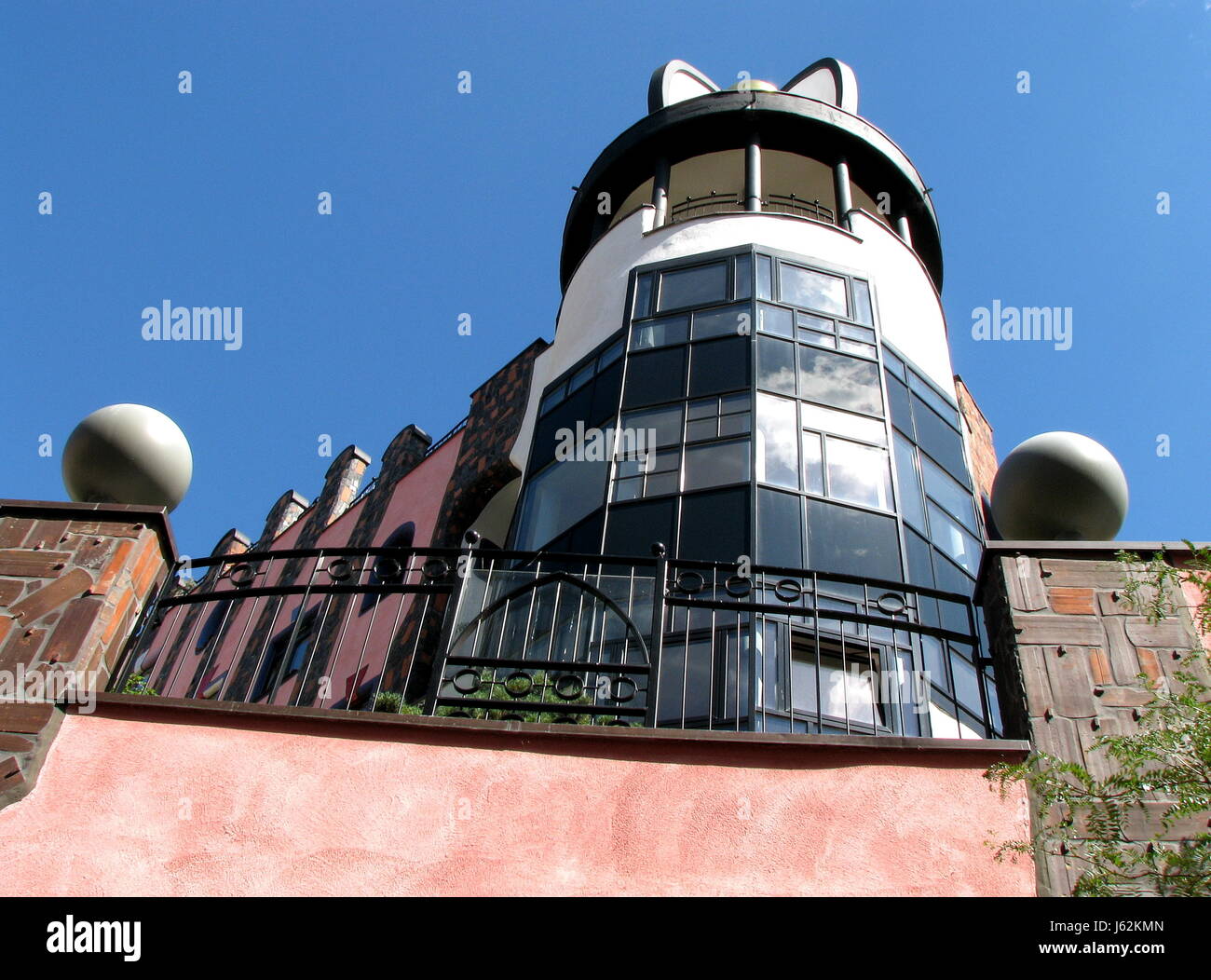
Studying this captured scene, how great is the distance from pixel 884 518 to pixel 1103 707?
4174 millimetres

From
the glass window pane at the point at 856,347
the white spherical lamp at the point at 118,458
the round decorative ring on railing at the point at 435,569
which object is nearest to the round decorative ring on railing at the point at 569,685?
the round decorative ring on railing at the point at 435,569

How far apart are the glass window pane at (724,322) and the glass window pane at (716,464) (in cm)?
157

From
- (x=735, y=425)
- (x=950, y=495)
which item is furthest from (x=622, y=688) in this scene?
Answer: (x=950, y=495)

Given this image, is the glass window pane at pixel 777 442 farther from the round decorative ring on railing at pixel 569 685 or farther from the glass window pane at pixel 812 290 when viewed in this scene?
the round decorative ring on railing at pixel 569 685

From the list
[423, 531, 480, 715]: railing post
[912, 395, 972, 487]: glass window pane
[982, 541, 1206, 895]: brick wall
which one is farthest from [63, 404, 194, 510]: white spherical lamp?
[912, 395, 972, 487]: glass window pane

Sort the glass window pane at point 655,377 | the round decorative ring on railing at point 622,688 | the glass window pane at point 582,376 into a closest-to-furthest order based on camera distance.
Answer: the round decorative ring on railing at point 622,688 < the glass window pane at point 655,377 < the glass window pane at point 582,376

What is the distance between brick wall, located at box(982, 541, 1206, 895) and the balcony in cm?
833

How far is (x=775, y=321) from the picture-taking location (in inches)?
400

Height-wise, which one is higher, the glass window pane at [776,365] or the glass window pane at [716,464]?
the glass window pane at [776,365]

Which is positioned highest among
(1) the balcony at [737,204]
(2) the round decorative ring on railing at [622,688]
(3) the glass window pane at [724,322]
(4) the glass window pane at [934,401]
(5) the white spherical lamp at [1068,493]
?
(1) the balcony at [737,204]

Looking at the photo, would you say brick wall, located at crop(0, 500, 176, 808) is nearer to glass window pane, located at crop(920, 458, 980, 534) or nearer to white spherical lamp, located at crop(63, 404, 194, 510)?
white spherical lamp, located at crop(63, 404, 194, 510)

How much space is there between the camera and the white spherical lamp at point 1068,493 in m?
5.21

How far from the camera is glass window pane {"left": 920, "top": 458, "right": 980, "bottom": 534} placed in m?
9.49

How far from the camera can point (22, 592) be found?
17.4 ft
